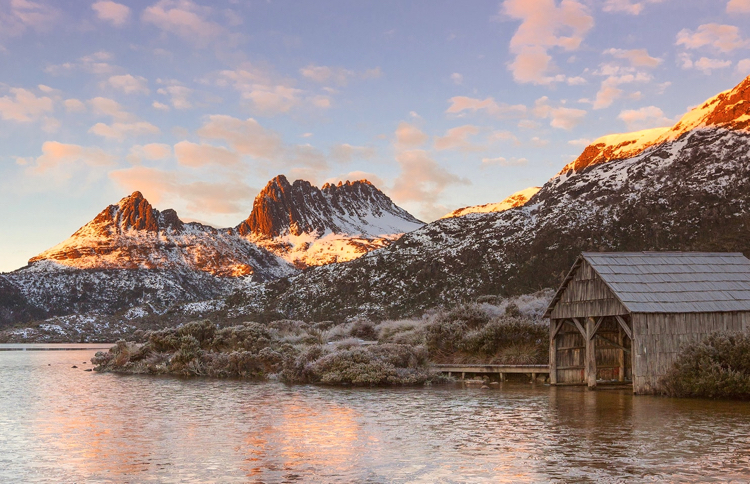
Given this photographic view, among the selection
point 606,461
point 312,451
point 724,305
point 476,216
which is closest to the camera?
point 606,461

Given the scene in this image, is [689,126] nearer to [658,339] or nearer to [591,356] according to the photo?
[591,356]

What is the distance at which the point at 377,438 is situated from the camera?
632 inches

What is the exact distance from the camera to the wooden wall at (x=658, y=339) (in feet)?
77.0

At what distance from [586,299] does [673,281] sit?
113 inches

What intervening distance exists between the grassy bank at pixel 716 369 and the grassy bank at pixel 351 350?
10.3 meters

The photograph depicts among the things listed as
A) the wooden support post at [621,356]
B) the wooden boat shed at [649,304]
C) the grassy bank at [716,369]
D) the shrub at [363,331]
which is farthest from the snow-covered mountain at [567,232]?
the grassy bank at [716,369]

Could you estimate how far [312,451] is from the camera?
14492mm

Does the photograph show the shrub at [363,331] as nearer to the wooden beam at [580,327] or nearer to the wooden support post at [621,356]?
the wooden support post at [621,356]

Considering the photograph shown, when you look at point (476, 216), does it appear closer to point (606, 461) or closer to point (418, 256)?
point (418, 256)

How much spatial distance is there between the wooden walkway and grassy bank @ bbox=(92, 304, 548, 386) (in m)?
0.94

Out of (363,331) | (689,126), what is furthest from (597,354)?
(689,126)

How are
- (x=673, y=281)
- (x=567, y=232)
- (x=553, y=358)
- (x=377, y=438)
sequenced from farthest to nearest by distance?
(x=567, y=232), (x=553, y=358), (x=673, y=281), (x=377, y=438)

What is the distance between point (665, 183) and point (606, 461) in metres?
71.8

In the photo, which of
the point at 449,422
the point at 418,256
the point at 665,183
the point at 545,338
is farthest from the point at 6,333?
the point at 449,422
